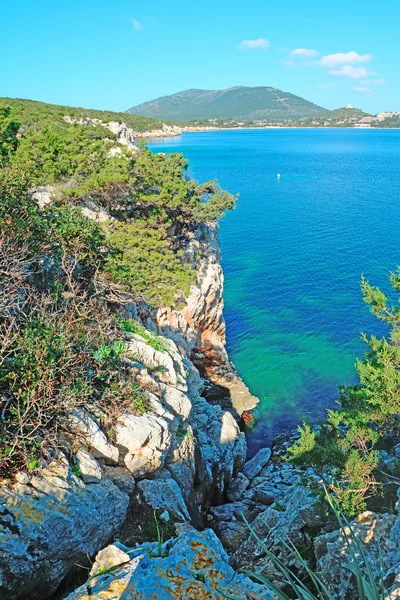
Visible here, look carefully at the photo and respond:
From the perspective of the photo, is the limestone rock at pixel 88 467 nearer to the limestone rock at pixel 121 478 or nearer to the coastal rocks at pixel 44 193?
the limestone rock at pixel 121 478

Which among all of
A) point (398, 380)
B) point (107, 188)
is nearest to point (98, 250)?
point (107, 188)

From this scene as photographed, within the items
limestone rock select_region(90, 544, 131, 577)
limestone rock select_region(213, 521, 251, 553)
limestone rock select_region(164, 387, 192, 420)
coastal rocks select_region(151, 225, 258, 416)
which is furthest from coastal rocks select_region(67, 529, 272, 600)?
coastal rocks select_region(151, 225, 258, 416)

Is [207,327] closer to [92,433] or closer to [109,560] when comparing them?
[92,433]

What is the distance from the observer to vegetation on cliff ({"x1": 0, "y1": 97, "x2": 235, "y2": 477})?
9156 mm

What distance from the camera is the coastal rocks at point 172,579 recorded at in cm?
577

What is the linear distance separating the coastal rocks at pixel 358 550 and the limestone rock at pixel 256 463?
30.9ft

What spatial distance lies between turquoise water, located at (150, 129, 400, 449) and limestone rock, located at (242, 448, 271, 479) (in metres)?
1.61

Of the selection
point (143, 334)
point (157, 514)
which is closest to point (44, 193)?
point (143, 334)

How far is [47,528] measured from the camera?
7602mm

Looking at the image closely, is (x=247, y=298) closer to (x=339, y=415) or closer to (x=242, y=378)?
(x=242, y=378)

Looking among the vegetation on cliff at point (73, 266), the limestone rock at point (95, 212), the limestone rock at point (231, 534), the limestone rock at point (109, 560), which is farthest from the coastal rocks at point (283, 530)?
the limestone rock at point (95, 212)

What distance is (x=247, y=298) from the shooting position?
3925 cm

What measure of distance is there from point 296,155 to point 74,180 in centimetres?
11904

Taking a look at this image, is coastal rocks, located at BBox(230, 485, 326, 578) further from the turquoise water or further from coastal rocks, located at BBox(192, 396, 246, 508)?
the turquoise water
